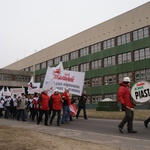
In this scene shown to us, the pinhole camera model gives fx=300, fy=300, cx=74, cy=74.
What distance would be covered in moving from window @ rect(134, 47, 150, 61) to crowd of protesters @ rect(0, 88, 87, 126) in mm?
25296

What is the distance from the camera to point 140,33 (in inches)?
1668

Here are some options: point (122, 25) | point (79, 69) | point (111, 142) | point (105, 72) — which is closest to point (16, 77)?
point (79, 69)

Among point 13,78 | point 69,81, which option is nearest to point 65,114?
point 69,81

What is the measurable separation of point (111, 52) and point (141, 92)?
121ft

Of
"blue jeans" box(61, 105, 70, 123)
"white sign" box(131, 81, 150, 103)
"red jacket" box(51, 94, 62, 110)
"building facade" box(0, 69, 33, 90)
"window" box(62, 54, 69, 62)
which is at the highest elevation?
"window" box(62, 54, 69, 62)

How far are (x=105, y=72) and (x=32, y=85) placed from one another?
27.1m

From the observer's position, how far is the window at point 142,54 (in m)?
41.3

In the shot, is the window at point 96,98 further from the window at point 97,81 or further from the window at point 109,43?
the window at point 109,43

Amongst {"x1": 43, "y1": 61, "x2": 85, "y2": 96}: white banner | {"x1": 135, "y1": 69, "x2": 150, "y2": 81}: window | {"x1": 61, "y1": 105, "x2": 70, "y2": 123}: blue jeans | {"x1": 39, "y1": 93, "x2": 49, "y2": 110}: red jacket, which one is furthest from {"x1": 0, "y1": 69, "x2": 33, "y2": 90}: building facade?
{"x1": 39, "y1": 93, "x2": 49, "y2": 110}: red jacket

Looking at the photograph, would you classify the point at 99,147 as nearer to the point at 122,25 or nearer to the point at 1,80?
the point at 122,25

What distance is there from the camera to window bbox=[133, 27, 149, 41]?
136 ft

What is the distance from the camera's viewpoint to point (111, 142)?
770 cm

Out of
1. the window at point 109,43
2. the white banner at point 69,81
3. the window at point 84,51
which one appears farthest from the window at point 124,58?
the white banner at point 69,81

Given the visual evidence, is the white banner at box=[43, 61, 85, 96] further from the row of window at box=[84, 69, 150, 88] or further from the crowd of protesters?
the row of window at box=[84, 69, 150, 88]
